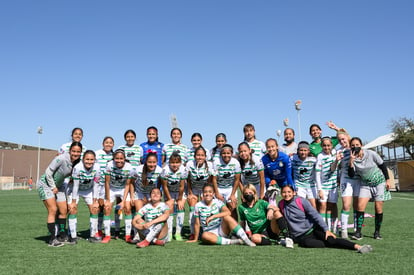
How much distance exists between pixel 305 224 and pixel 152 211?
249cm

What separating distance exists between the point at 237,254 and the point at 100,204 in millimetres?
2992

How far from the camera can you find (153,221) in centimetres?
539

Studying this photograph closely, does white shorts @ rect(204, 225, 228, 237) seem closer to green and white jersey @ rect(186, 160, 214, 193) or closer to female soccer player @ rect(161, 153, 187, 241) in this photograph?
female soccer player @ rect(161, 153, 187, 241)

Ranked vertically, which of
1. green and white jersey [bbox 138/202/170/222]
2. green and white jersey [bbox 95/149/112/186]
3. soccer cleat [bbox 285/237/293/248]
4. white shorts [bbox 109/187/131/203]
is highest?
green and white jersey [bbox 95/149/112/186]

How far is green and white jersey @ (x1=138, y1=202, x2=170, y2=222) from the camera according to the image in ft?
18.5

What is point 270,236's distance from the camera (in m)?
5.69

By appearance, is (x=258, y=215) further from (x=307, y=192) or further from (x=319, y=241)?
(x=307, y=192)

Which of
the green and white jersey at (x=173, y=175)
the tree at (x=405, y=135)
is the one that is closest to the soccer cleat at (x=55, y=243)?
the green and white jersey at (x=173, y=175)

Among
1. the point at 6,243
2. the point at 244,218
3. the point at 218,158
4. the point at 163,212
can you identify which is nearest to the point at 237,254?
the point at 244,218

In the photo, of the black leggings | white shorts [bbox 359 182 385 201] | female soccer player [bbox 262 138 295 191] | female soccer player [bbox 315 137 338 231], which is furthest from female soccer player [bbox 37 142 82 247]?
white shorts [bbox 359 182 385 201]

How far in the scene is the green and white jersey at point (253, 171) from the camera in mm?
6016

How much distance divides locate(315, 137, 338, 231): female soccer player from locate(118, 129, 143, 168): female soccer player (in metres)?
3.54

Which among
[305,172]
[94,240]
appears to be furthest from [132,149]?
[305,172]

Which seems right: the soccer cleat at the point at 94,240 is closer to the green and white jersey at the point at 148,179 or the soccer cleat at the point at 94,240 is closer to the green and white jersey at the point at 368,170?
the green and white jersey at the point at 148,179
